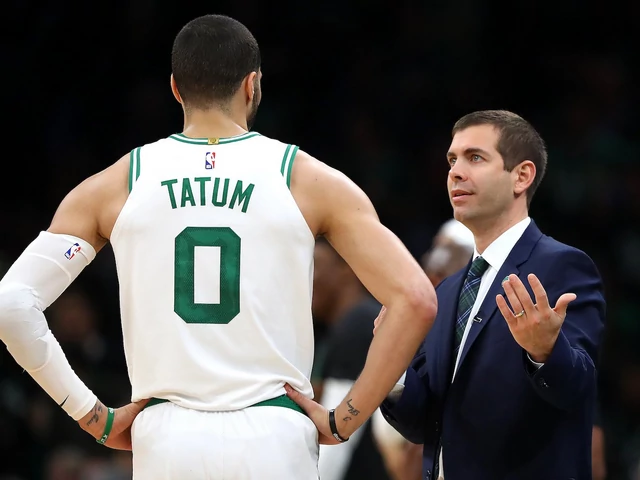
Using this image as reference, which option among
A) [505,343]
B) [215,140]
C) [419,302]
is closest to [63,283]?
[215,140]

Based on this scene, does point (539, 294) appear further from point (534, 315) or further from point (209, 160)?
point (209, 160)

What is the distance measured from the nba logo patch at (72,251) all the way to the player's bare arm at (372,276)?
780 mm

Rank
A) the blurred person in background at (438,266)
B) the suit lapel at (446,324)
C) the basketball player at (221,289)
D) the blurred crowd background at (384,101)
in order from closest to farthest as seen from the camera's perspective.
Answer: the basketball player at (221,289), the suit lapel at (446,324), the blurred person in background at (438,266), the blurred crowd background at (384,101)

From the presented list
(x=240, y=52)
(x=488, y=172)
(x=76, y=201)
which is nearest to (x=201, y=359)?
(x=76, y=201)

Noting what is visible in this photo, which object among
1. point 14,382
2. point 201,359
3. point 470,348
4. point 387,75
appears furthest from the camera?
point 387,75

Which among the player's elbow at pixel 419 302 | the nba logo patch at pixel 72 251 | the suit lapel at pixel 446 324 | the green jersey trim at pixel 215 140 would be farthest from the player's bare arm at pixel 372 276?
the nba logo patch at pixel 72 251

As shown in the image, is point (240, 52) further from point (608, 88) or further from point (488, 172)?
point (608, 88)

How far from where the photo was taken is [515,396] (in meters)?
4.02

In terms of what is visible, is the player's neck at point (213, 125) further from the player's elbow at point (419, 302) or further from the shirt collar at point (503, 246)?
the shirt collar at point (503, 246)

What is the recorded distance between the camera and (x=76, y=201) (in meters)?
3.86

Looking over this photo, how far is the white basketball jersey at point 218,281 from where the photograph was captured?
3662 mm

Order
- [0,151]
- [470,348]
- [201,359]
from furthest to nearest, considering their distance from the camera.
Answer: [0,151]
[470,348]
[201,359]

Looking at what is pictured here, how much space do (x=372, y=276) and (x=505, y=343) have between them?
68 cm

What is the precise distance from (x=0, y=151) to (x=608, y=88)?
6060 mm
